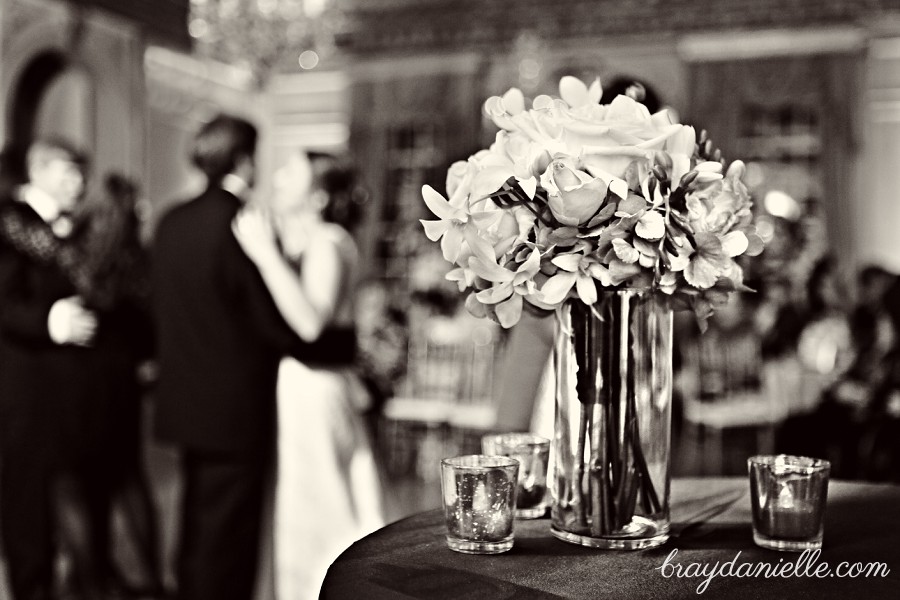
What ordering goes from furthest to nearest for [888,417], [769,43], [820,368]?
1. [769,43]
2. [820,368]
3. [888,417]

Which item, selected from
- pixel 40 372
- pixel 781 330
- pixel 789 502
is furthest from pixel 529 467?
pixel 781 330

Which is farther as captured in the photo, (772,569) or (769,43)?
(769,43)

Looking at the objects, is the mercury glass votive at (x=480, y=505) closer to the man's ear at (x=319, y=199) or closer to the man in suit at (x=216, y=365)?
the man in suit at (x=216, y=365)

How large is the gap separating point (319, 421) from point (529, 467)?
1675 mm

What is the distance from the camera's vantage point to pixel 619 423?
1083 mm

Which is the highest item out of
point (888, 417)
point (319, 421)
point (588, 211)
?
point (588, 211)

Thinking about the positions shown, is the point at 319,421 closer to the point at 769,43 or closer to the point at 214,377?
the point at 214,377

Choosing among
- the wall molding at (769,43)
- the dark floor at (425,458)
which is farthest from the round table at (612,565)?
the wall molding at (769,43)

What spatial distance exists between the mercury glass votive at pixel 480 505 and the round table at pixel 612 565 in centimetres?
2

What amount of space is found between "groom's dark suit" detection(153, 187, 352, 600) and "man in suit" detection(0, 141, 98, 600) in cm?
77

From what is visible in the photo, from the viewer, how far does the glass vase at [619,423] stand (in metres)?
1.08

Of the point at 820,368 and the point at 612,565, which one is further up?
the point at 612,565

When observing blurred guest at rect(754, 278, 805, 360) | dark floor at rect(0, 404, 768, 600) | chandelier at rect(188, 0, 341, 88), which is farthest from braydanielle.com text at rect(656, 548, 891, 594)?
chandelier at rect(188, 0, 341, 88)

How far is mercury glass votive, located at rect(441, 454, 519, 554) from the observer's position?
1045mm
